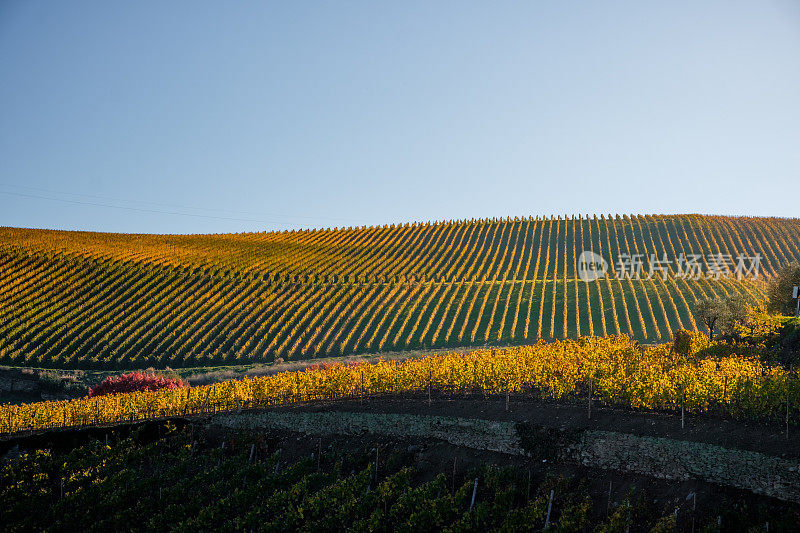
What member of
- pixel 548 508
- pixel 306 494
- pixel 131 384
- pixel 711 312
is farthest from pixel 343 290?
pixel 548 508

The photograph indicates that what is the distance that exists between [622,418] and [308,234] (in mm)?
91212

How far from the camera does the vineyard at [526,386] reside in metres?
21.9

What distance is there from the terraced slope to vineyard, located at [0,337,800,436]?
20515 millimetres

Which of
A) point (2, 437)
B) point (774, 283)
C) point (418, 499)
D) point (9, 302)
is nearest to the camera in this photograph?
point (418, 499)

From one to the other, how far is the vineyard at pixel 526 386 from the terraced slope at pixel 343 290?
20.5 metres

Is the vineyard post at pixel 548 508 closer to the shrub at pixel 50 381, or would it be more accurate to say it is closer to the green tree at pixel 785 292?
the green tree at pixel 785 292

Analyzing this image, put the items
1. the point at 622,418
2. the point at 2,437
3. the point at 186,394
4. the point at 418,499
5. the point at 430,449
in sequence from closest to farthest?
1. the point at 418,499
2. the point at 622,418
3. the point at 430,449
4. the point at 2,437
5. the point at 186,394

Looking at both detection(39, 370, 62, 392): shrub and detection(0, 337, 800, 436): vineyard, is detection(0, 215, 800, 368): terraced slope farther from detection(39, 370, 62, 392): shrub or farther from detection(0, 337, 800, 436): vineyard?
detection(0, 337, 800, 436): vineyard

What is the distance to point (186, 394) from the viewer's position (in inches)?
1364

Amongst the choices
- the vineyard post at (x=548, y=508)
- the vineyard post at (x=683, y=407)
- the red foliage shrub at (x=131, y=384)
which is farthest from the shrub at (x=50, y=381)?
the vineyard post at (x=683, y=407)

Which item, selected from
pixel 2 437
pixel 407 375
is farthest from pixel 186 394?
pixel 407 375

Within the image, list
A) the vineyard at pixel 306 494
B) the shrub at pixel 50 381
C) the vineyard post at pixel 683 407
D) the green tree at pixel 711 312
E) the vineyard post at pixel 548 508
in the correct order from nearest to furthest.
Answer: the vineyard post at pixel 548 508 → the vineyard at pixel 306 494 → the vineyard post at pixel 683 407 → the green tree at pixel 711 312 → the shrub at pixel 50 381

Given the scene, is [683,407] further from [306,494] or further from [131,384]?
[131,384]

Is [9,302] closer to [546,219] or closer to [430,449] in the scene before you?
[430,449]
